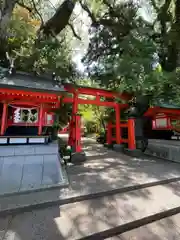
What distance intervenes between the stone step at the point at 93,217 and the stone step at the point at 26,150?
1.83 m

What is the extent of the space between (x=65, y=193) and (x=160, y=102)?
6123 mm

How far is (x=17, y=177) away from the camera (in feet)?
13.7

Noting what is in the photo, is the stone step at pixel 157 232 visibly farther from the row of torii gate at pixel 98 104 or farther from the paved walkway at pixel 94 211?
the row of torii gate at pixel 98 104

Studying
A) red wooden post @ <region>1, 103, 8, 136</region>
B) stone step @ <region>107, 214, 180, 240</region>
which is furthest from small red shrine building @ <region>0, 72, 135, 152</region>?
stone step @ <region>107, 214, 180, 240</region>

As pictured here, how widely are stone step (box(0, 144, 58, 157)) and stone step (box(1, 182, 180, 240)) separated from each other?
1833mm

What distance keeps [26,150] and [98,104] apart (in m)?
4.60

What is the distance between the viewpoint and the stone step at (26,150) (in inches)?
175

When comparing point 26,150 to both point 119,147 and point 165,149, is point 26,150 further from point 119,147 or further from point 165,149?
point 165,149

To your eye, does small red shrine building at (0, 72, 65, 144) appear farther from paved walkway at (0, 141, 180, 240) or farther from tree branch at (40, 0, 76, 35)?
tree branch at (40, 0, 76, 35)

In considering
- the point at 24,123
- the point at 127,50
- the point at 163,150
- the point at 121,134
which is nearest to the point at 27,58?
the point at 24,123

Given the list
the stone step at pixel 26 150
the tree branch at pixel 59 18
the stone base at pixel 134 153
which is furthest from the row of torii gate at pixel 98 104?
the tree branch at pixel 59 18

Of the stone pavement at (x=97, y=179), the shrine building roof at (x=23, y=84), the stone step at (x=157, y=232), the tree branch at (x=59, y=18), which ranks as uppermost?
the tree branch at (x=59, y=18)

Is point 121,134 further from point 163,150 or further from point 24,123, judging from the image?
point 24,123

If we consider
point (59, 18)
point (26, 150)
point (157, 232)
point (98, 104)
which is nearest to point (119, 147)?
point (98, 104)
